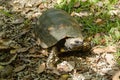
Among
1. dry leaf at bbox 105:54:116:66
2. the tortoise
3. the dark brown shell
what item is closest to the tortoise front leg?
the tortoise

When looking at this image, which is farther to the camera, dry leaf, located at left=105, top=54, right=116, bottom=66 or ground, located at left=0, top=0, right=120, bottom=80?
dry leaf, located at left=105, top=54, right=116, bottom=66

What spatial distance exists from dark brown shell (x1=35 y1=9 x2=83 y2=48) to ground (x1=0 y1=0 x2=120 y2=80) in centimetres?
23

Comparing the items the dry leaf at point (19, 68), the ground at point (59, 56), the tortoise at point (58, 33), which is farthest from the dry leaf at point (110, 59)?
the dry leaf at point (19, 68)

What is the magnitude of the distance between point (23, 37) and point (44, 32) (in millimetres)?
559

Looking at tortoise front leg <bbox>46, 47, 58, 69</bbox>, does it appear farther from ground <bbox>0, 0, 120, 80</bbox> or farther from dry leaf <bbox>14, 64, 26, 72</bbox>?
dry leaf <bbox>14, 64, 26, 72</bbox>

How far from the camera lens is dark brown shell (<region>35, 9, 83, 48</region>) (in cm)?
417

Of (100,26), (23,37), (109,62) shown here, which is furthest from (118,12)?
(23,37)

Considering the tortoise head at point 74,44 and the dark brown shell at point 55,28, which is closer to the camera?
the tortoise head at point 74,44

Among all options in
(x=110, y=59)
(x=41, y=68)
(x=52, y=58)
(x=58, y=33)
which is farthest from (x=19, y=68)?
(x=110, y=59)

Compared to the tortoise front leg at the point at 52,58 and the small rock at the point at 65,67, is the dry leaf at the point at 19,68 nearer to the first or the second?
the tortoise front leg at the point at 52,58

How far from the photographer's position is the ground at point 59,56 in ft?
13.2

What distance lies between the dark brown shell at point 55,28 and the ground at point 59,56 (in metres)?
0.23

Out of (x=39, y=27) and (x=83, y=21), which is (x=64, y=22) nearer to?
(x=39, y=27)

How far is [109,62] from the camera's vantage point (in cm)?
417
